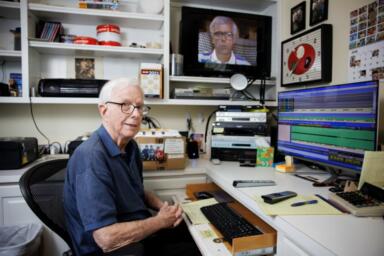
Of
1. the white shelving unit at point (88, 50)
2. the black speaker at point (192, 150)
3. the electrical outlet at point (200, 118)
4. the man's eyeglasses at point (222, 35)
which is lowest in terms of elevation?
the black speaker at point (192, 150)

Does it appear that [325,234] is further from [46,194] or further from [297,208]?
[46,194]

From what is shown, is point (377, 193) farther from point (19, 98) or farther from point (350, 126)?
point (19, 98)

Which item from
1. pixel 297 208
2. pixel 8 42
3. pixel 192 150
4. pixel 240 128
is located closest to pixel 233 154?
pixel 240 128

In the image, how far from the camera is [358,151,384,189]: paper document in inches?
37.4

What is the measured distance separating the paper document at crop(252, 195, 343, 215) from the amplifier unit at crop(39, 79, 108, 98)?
1.38 metres

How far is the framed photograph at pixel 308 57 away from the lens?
156 centimetres

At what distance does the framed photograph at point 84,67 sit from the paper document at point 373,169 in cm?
193

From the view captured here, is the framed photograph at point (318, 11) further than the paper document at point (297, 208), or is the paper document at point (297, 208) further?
the framed photograph at point (318, 11)

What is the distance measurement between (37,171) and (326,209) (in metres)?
1.16

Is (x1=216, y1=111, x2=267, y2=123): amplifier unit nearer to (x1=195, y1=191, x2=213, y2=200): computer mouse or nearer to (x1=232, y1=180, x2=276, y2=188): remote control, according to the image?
(x1=195, y1=191, x2=213, y2=200): computer mouse

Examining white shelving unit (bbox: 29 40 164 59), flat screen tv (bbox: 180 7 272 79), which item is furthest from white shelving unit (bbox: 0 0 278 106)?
flat screen tv (bbox: 180 7 272 79)

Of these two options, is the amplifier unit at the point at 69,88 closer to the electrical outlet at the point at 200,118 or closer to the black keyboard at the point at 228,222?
the electrical outlet at the point at 200,118

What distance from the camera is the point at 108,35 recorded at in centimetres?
184

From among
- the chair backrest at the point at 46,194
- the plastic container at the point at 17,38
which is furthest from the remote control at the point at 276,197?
the plastic container at the point at 17,38
